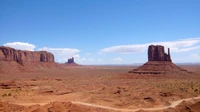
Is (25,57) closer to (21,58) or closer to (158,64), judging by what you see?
(21,58)

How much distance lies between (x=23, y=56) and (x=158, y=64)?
3242 inches

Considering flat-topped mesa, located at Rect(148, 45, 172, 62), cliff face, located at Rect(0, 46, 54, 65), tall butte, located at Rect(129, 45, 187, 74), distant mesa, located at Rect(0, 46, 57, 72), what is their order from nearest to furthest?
tall butte, located at Rect(129, 45, 187, 74)
flat-topped mesa, located at Rect(148, 45, 172, 62)
distant mesa, located at Rect(0, 46, 57, 72)
cliff face, located at Rect(0, 46, 54, 65)

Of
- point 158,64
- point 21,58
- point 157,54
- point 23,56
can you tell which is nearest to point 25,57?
point 23,56

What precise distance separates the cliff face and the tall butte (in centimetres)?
6749

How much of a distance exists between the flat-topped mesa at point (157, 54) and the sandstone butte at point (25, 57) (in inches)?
2784

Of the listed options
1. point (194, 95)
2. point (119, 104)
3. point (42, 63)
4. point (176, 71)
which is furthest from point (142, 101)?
point (42, 63)

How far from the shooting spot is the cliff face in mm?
109500

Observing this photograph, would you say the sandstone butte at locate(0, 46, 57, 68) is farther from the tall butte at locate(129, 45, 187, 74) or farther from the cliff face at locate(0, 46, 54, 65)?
the tall butte at locate(129, 45, 187, 74)

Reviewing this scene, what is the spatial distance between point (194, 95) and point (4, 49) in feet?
331

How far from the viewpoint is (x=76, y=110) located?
77.7 feet

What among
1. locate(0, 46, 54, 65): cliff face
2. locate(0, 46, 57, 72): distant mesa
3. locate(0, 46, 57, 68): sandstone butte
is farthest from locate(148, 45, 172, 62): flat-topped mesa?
locate(0, 46, 54, 65): cliff face

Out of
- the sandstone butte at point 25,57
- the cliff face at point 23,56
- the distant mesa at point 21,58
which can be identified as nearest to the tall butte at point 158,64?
the distant mesa at point 21,58

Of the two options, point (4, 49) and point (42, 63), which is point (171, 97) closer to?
point (4, 49)

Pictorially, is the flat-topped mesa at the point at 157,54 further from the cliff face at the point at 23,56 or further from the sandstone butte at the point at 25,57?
the cliff face at the point at 23,56
